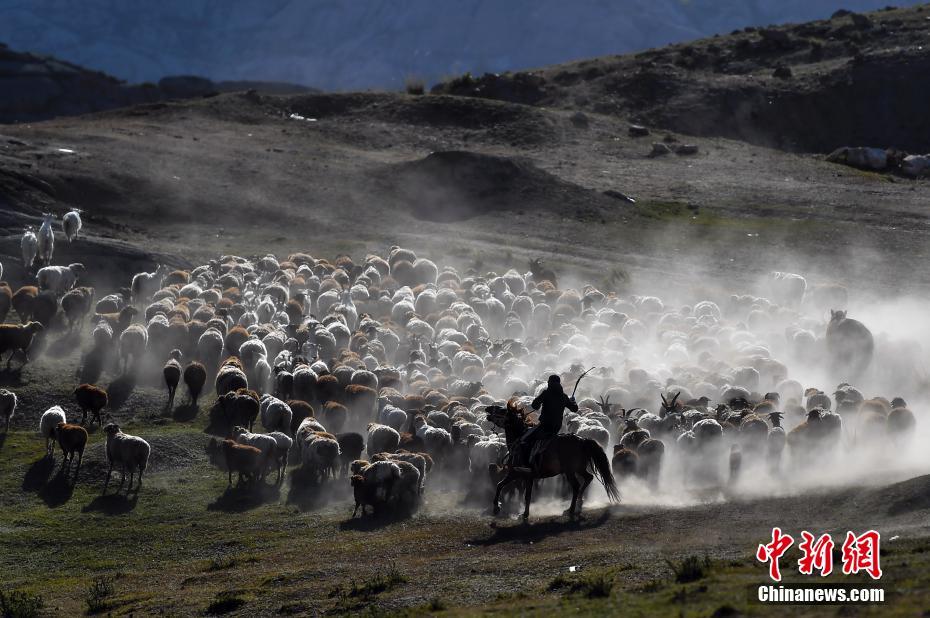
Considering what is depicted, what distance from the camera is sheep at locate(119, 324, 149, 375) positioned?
2788 cm

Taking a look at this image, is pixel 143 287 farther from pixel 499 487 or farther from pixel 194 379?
pixel 499 487

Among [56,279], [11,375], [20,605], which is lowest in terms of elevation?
[20,605]

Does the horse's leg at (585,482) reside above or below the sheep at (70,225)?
below

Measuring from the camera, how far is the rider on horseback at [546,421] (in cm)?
1877

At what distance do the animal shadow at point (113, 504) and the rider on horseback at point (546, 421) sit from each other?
739 cm

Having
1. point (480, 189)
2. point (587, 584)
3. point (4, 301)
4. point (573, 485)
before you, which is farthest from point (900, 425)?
point (480, 189)

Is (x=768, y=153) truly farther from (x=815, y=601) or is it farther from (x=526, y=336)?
(x=815, y=601)

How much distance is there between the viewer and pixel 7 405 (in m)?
23.7

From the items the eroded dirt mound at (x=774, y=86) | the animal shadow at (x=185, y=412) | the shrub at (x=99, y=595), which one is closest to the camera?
the shrub at (x=99, y=595)

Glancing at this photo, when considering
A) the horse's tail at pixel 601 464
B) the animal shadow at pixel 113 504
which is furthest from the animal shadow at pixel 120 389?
the horse's tail at pixel 601 464

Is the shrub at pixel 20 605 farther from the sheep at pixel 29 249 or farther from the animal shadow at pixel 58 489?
the sheep at pixel 29 249

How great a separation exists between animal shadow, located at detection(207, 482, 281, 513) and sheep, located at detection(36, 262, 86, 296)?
13.1 meters

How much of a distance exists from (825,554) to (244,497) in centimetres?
1170

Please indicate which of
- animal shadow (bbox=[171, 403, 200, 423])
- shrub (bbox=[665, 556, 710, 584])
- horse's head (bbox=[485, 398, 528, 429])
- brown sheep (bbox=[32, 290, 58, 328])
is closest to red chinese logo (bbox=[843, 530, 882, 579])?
shrub (bbox=[665, 556, 710, 584])
